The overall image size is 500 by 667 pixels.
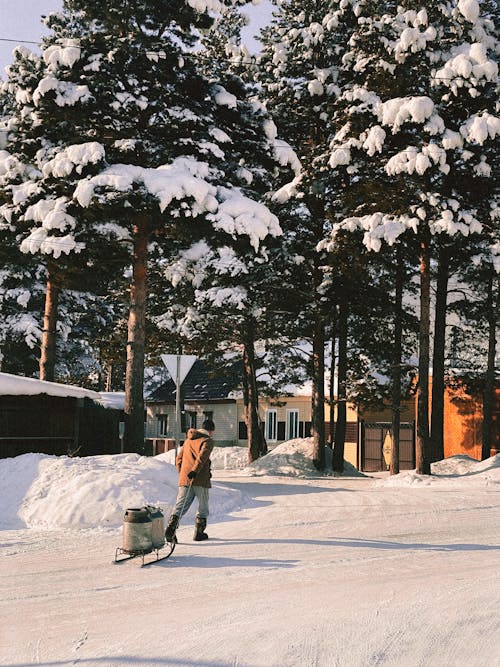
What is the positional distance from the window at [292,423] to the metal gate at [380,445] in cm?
558

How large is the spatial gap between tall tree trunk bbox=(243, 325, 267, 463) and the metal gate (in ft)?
17.6

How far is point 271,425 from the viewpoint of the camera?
4122 centimetres

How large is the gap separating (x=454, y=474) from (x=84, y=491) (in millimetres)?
12970

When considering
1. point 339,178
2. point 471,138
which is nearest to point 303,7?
point 339,178

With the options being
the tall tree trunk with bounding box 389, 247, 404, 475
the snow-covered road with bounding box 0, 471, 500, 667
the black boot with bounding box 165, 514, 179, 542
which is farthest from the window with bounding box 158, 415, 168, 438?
the black boot with bounding box 165, 514, 179, 542

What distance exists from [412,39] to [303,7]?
8.40 metres

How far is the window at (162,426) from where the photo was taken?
4751 cm

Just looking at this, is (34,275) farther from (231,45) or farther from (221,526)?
(221,526)

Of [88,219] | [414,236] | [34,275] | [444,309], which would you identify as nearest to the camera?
[88,219]

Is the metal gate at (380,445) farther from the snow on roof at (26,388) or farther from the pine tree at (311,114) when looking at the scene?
the snow on roof at (26,388)

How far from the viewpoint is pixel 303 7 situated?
91.4ft

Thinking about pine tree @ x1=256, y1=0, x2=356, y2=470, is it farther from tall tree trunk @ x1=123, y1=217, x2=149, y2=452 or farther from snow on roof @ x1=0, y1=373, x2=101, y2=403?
snow on roof @ x1=0, y1=373, x2=101, y2=403

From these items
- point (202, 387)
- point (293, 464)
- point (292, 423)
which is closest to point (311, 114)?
point (293, 464)

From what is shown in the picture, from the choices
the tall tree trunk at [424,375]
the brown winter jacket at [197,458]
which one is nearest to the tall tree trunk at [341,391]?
→ the tall tree trunk at [424,375]
